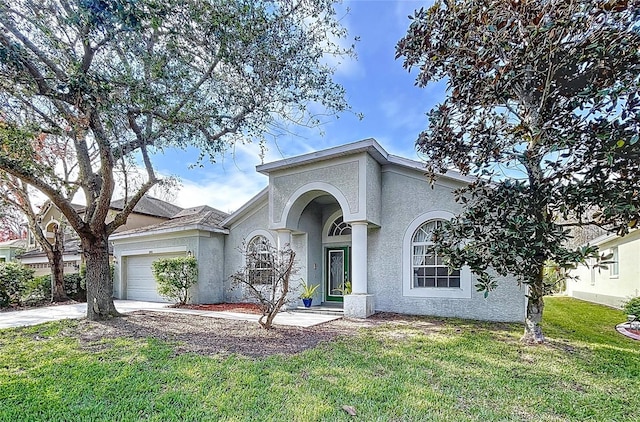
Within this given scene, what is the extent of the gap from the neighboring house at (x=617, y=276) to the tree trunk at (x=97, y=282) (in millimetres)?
16575

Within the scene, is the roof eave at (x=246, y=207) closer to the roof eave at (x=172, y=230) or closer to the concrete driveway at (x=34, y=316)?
the roof eave at (x=172, y=230)

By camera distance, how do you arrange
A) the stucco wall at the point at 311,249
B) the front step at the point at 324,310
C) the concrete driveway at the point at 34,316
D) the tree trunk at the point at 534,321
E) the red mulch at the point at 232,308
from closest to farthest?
the tree trunk at the point at 534,321 → the concrete driveway at the point at 34,316 → the front step at the point at 324,310 → the red mulch at the point at 232,308 → the stucco wall at the point at 311,249

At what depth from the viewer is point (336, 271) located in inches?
575

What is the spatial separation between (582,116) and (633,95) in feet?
2.56

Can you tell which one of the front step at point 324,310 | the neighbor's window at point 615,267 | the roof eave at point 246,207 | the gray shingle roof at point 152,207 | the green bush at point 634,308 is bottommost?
the front step at point 324,310

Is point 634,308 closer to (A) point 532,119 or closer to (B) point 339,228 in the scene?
(A) point 532,119

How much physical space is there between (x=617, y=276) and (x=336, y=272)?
13939mm

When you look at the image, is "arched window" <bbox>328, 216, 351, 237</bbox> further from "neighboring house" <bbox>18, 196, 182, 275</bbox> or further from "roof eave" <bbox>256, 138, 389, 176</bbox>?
"neighboring house" <bbox>18, 196, 182, 275</bbox>

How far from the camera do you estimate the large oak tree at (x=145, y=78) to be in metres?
7.17

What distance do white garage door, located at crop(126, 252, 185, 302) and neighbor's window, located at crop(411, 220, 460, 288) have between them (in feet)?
37.7

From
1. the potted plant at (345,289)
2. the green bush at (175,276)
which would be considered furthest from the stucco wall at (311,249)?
the green bush at (175,276)

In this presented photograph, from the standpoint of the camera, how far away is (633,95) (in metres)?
5.66

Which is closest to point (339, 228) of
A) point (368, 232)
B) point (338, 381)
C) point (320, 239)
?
point (320, 239)

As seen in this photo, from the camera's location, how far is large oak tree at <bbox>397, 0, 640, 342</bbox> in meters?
5.86
